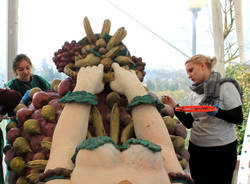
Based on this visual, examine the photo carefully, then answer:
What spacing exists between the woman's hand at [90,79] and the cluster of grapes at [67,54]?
0.40ft

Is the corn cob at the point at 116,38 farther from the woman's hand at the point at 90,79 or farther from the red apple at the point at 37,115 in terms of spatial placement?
the red apple at the point at 37,115

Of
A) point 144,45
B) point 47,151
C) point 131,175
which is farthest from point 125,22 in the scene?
point 131,175

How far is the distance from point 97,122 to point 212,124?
1.15 meters

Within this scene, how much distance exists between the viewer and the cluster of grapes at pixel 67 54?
1183 mm

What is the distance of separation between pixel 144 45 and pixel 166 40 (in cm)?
37

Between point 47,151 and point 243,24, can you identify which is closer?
point 47,151

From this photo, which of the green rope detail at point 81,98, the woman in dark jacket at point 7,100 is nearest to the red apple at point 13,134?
the woman in dark jacket at point 7,100

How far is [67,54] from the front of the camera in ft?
3.89

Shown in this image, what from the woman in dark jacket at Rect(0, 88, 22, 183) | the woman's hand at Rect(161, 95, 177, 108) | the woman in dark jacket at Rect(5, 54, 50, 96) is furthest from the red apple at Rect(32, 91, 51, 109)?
the woman's hand at Rect(161, 95, 177, 108)

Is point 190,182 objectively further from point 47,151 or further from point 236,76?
point 236,76

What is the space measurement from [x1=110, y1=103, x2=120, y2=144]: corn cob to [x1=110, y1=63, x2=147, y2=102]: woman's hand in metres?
0.07

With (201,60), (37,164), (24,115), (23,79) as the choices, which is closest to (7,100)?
(24,115)

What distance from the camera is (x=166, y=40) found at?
3609mm

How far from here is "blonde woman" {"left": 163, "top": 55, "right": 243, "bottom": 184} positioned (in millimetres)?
1885
